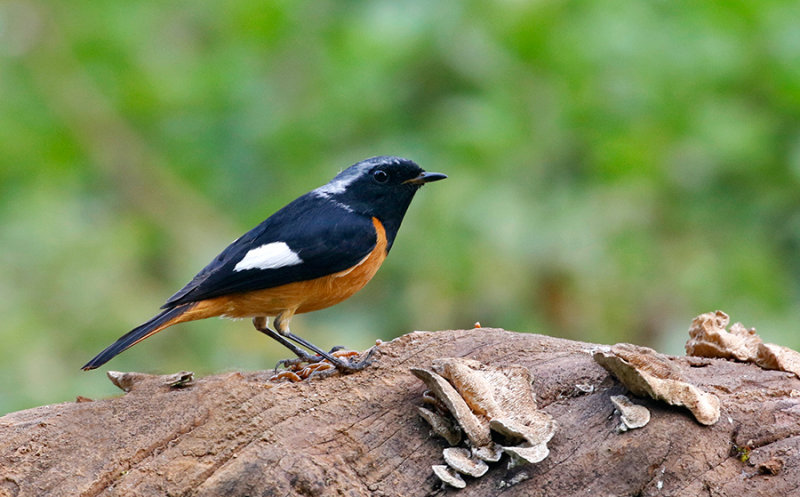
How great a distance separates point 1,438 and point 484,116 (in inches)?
151

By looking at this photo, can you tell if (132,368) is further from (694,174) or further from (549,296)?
(694,174)

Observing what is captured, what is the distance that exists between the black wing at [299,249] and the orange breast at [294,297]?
0.05 m

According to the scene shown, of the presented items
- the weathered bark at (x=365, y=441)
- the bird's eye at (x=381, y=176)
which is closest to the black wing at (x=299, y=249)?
the bird's eye at (x=381, y=176)

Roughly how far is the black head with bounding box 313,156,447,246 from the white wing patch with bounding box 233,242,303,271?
0.47 m

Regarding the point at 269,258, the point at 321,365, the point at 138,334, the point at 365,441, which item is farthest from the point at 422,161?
the point at 365,441

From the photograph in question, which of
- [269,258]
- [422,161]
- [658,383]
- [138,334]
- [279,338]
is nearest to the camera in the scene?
[658,383]

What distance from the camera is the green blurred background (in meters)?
5.33

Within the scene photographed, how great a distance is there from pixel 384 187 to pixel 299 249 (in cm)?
62

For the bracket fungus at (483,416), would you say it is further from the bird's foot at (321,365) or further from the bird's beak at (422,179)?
the bird's beak at (422,179)

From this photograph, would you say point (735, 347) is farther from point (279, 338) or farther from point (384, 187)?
point (279, 338)

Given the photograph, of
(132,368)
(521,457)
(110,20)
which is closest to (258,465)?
(521,457)

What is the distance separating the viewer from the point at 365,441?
2645 mm

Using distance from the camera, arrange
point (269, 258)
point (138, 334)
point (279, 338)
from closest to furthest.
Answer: point (138, 334)
point (269, 258)
point (279, 338)

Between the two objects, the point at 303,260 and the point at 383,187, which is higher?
the point at 383,187
